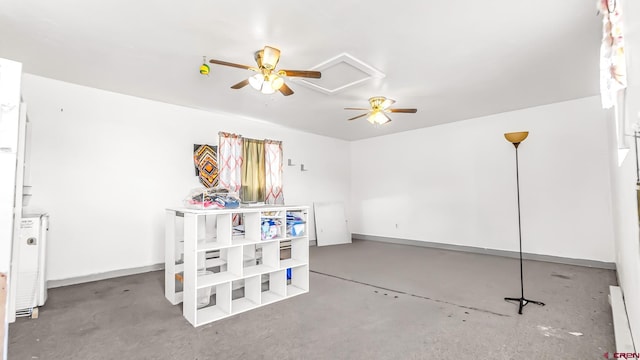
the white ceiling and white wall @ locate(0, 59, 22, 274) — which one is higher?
the white ceiling

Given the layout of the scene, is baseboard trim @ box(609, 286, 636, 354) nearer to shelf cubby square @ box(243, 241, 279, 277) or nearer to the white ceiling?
the white ceiling

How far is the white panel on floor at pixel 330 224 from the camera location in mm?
7020

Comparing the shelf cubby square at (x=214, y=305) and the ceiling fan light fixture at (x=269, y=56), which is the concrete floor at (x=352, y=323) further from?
the ceiling fan light fixture at (x=269, y=56)

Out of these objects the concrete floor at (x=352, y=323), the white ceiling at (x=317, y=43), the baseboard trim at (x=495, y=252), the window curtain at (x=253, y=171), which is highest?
the white ceiling at (x=317, y=43)

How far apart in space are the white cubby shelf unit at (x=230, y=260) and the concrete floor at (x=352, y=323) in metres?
0.18

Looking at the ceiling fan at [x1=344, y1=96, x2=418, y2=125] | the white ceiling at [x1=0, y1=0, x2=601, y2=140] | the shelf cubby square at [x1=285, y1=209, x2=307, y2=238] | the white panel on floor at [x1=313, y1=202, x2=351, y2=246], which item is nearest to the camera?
the white ceiling at [x1=0, y1=0, x2=601, y2=140]

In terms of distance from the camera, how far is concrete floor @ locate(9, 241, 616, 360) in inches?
87.9

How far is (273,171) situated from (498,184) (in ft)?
14.7

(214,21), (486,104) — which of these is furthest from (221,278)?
(486,104)

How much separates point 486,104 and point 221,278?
498cm

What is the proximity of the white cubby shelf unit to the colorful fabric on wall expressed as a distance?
185cm

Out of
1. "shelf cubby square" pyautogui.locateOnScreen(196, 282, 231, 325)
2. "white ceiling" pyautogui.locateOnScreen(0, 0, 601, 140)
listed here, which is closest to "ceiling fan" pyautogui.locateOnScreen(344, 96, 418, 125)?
"white ceiling" pyautogui.locateOnScreen(0, 0, 601, 140)

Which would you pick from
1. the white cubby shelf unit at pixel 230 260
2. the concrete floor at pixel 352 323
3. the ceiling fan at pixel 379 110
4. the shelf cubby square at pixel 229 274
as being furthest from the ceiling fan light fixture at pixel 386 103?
the shelf cubby square at pixel 229 274

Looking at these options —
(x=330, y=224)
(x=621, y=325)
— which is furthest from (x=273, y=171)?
(x=621, y=325)
